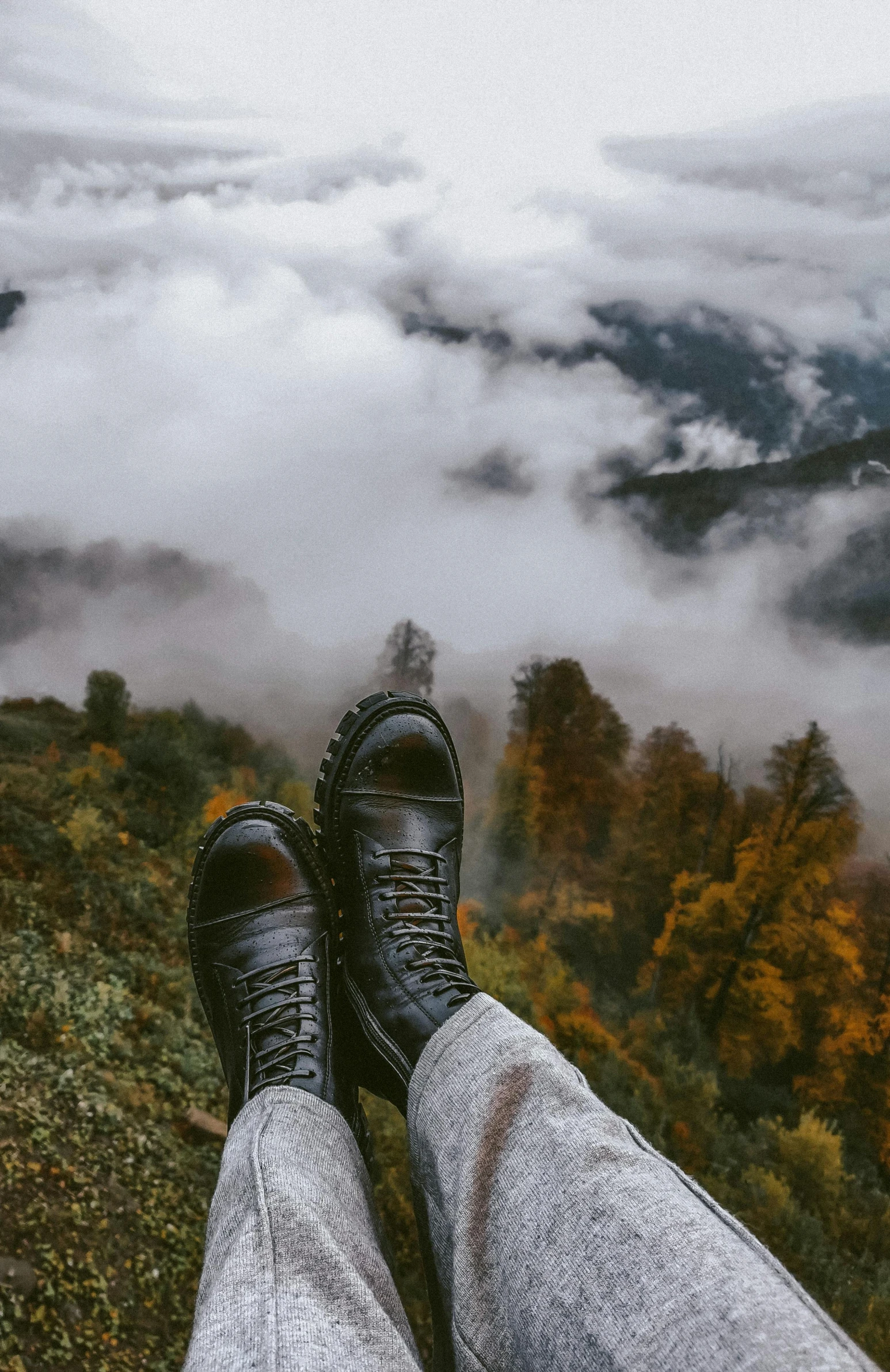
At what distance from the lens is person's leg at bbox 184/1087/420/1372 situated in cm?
77

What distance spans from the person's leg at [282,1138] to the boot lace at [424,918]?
19 cm

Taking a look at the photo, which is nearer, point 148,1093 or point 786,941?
point 148,1093

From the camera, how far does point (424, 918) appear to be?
5.58 ft

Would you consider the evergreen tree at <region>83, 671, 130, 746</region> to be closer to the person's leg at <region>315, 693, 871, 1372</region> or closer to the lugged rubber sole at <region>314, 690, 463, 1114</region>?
the lugged rubber sole at <region>314, 690, 463, 1114</region>

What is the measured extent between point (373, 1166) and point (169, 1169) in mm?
1243

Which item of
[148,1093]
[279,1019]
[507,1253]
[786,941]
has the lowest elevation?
[786,941]

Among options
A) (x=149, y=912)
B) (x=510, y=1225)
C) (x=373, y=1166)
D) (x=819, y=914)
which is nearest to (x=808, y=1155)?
(x=819, y=914)

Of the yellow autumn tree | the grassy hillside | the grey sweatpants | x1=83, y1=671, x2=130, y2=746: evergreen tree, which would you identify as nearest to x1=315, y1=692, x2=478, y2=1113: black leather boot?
the grey sweatpants

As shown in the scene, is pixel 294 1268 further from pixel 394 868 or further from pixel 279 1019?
pixel 394 868

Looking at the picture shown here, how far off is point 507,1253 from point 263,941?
94 centimetres

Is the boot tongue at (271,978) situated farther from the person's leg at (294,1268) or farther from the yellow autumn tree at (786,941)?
the yellow autumn tree at (786,941)

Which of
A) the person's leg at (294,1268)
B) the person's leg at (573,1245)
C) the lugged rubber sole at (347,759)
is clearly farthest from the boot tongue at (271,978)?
the person's leg at (573,1245)

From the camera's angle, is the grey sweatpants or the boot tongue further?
the boot tongue

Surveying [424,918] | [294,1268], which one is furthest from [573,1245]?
[424,918]
